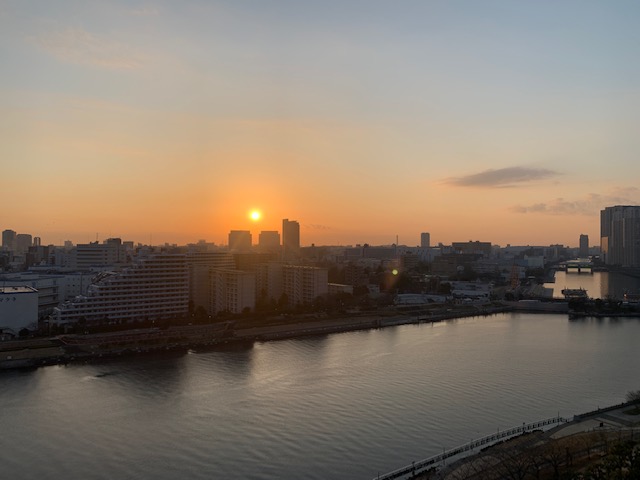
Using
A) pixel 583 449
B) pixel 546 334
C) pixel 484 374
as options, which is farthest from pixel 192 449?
pixel 546 334

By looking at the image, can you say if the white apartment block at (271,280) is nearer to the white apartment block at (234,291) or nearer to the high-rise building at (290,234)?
the white apartment block at (234,291)

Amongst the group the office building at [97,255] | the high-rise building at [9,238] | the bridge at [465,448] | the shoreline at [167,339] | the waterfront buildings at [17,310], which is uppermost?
the high-rise building at [9,238]

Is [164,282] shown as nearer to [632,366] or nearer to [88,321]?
[88,321]

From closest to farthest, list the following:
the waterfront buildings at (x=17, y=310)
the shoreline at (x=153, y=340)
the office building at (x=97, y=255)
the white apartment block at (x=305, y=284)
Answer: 1. the shoreline at (x=153, y=340)
2. the waterfront buildings at (x=17, y=310)
3. the white apartment block at (x=305, y=284)
4. the office building at (x=97, y=255)

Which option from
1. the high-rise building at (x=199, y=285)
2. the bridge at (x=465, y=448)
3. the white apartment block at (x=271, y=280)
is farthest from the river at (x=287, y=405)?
the white apartment block at (x=271, y=280)

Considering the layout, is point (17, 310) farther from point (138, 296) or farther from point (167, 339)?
point (167, 339)

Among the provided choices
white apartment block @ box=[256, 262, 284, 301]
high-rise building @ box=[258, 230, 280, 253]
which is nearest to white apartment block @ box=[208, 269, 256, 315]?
white apartment block @ box=[256, 262, 284, 301]
